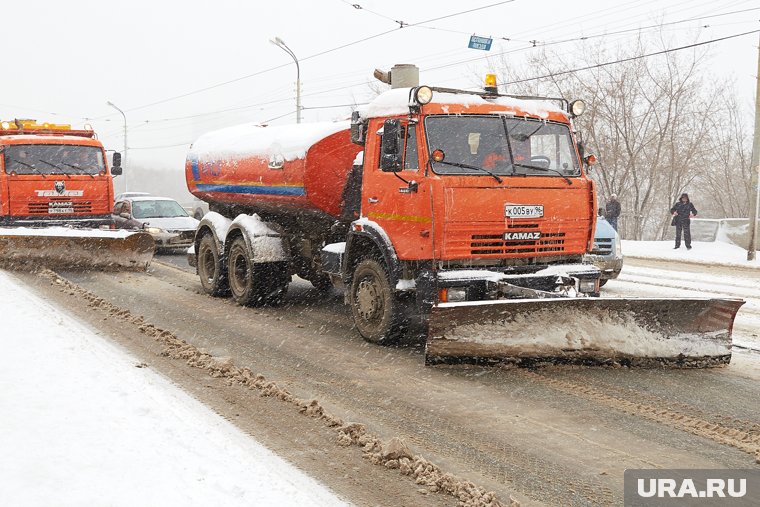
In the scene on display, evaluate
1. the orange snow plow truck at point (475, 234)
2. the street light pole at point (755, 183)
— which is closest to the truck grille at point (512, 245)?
the orange snow plow truck at point (475, 234)

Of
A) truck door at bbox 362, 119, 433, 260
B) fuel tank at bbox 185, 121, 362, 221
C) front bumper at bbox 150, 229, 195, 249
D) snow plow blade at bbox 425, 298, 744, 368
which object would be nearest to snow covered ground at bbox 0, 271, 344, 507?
snow plow blade at bbox 425, 298, 744, 368

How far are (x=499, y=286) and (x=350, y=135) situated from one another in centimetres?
272

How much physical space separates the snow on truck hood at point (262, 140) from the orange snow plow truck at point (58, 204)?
2999 mm

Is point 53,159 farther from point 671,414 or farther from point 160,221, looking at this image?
point 671,414

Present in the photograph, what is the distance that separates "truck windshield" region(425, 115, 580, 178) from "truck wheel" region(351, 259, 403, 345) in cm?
133

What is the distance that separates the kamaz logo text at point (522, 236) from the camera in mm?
7449

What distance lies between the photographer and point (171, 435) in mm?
4871

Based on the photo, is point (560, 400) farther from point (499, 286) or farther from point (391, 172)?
point (391, 172)

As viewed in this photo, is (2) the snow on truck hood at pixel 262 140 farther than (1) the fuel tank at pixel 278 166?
Yes

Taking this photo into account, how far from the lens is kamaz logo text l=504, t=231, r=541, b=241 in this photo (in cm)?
745

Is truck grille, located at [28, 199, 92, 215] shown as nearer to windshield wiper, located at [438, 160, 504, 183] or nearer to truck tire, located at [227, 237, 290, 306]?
truck tire, located at [227, 237, 290, 306]

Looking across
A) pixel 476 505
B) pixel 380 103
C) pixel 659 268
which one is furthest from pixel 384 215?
pixel 659 268

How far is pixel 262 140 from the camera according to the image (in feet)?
33.6

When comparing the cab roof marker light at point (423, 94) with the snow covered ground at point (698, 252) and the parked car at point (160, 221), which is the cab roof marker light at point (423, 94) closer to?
the parked car at point (160, 221)
